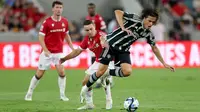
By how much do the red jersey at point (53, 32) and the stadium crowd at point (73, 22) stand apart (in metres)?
14.7

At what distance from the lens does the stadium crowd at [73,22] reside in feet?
111

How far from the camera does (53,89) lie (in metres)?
22.1

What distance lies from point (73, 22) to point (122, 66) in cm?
2062

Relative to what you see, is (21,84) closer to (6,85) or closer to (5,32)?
(6,85)

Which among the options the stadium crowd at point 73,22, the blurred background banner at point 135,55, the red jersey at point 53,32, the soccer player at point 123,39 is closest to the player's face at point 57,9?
the red jersey at point 53,32

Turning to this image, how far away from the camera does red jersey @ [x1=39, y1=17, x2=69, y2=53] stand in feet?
58.6

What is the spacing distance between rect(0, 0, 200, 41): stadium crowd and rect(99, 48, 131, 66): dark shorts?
17726 mm

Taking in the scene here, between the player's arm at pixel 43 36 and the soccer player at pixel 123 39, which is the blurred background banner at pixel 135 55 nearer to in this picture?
the player's arm at pixel 43 36

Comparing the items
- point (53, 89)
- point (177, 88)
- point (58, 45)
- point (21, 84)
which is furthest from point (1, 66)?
point (58, 45)

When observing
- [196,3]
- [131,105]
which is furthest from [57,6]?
[196,3]

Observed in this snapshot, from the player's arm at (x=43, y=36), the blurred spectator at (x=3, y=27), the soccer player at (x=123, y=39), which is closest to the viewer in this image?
the soccer player at (x=123, y=39)

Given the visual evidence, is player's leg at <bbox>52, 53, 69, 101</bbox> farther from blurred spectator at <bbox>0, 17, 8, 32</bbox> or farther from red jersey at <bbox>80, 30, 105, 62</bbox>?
blurred spectator at <bbox>0, 17, 8, 32</bbox>

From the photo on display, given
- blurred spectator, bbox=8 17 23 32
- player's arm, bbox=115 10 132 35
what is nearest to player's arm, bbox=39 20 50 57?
player's arm, bbox=115 10 132 35

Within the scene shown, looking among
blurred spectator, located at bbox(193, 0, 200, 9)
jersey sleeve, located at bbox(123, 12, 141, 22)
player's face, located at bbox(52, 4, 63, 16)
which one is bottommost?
jersey sleeve, located at bbox(123, 12, 141, 22)
